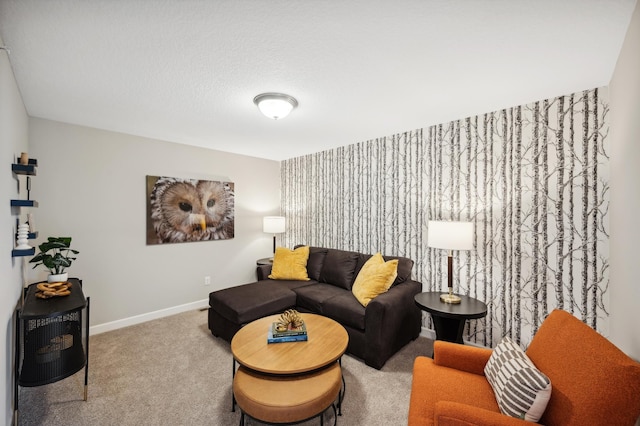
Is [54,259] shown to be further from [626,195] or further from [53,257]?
[626,195]

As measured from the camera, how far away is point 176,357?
105 inches

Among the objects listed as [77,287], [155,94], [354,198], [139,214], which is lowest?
[77,287]

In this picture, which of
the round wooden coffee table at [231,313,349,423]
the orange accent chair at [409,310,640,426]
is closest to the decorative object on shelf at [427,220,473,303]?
the orange accent chair at [409,310,640,426]

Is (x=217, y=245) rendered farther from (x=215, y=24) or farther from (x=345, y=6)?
(x=345, y=6)

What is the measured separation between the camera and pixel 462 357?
1.68m

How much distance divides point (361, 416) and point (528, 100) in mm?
2960

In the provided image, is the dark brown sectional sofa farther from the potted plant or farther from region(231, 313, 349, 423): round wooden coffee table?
the potted plant

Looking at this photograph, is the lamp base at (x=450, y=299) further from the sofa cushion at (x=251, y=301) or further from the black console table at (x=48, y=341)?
the black console table at (x=48, y=341)

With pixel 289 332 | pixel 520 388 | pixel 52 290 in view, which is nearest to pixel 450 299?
pixel 520 388

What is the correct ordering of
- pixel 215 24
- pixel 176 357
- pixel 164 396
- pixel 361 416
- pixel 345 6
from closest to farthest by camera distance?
pixel 345 6, pixel 215 24, pixel 361 416, pixel 164 396, pixel 176 357

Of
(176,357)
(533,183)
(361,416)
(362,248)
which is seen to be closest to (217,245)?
(176,357)

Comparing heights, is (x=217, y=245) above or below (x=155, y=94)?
below

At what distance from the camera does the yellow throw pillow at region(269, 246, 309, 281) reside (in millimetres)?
3741

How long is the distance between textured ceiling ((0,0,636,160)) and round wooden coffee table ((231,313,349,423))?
6.64ft
